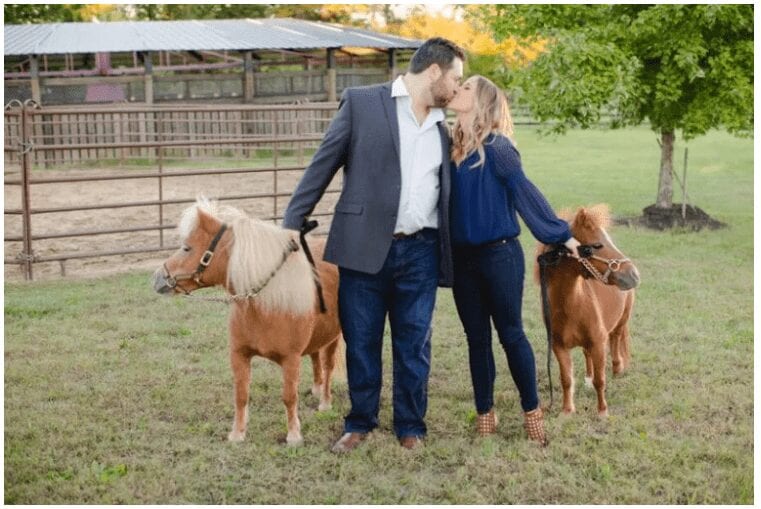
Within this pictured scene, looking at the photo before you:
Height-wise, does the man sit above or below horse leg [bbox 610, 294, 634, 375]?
above

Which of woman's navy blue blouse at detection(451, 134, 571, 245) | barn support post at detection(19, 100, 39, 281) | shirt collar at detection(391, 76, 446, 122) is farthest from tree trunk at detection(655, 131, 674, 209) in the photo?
shirt collar at detection(391, 76, 446, 122)

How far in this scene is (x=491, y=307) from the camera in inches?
166

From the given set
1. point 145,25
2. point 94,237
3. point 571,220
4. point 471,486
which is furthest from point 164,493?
point 145,25

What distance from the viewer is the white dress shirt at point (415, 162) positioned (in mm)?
4023

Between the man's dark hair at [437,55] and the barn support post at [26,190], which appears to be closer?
the man's dark hair at [437,55]

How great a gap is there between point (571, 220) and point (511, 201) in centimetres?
60

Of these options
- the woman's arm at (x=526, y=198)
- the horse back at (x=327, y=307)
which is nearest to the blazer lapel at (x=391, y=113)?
the woman's arm at (x=526, y=198)

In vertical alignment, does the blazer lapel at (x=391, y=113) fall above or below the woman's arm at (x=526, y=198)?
above

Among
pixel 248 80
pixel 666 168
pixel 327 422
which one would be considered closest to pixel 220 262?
pixel 327 422

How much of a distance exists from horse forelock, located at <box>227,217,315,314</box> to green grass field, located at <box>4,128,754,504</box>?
0.72 metres

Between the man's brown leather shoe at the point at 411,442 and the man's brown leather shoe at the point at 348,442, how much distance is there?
20 cm

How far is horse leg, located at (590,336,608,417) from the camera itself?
465 centimetres

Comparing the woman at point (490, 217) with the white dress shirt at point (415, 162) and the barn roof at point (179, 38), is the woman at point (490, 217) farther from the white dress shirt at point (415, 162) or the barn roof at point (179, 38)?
the barn roof at point (179, 38)

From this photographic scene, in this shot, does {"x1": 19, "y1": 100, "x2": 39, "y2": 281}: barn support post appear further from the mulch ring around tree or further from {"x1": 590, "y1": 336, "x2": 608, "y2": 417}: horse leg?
the mulch ring around tree
